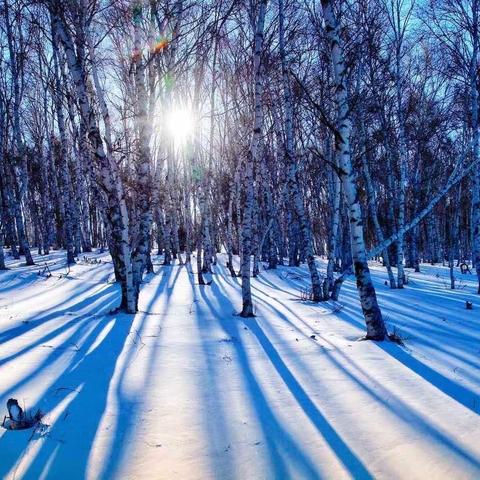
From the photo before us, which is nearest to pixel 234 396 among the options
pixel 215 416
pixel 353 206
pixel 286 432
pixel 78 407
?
pixel 215 416

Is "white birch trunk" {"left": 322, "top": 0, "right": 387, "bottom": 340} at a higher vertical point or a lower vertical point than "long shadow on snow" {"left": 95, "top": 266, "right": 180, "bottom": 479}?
higher

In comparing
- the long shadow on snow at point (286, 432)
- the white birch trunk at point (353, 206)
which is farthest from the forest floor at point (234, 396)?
the white birch trunk at point (353, 206)

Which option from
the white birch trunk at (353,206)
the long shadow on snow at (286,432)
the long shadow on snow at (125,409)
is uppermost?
the white birch trunk at (353,206)

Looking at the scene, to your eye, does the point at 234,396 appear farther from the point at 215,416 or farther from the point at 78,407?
the point at 78,407

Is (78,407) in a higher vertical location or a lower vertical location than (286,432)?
higher

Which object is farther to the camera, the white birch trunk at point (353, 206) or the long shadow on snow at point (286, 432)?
the white birch trunk at point (353, 206)

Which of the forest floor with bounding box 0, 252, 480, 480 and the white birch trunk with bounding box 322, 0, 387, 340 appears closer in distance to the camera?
the forest floor with bounding box 0, 252, 480, 480

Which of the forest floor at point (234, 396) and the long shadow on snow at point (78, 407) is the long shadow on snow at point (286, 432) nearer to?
the forest floor at point (234, 396)

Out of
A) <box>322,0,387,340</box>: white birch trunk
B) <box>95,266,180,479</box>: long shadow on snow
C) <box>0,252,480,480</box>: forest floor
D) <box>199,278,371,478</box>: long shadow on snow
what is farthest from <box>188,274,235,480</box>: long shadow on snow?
<box>322,0,387,340</box>: white birch trunk

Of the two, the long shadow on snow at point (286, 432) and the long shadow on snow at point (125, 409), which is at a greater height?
the long shadow on snow at point (125, 409)

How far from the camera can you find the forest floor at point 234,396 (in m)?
2.60

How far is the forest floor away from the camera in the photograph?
260cm

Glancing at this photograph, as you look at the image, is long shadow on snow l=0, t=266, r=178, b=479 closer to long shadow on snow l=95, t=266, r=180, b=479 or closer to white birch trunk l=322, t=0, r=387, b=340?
long shadow on snow l=95, t=266, r=180, b=479

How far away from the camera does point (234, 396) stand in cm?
367
